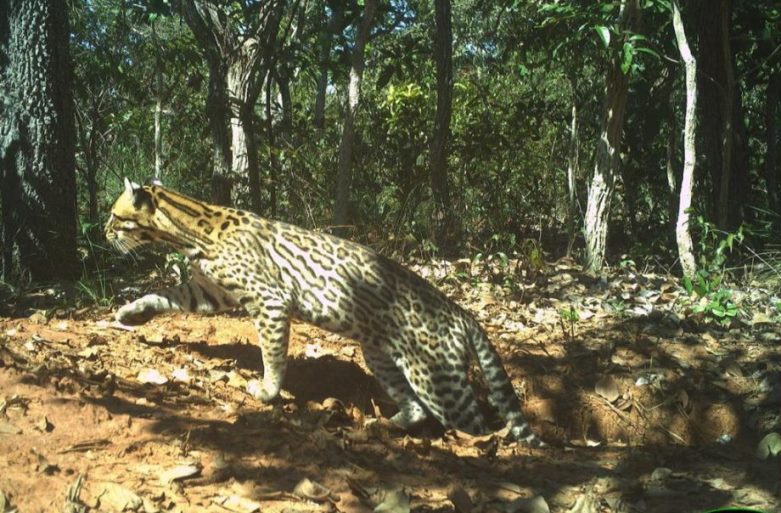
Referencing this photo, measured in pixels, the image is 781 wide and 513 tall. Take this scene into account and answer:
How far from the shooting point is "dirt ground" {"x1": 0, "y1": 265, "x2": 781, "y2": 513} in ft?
14.1

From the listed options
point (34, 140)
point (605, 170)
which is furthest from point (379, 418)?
point (605, 170)

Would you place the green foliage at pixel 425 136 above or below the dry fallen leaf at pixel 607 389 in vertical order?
above

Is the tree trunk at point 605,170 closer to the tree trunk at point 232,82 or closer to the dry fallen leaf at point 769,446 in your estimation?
the dry fallen leaf at point 769,446

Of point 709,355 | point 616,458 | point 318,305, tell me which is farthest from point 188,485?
point 709,355

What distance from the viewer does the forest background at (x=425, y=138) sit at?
28.4 feet

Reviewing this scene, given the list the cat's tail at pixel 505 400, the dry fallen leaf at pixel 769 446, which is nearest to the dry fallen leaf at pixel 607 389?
the cat's tail at pixel 505 400

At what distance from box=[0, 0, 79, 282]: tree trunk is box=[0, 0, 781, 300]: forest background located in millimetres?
Answer: 19

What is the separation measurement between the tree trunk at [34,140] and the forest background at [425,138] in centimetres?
2

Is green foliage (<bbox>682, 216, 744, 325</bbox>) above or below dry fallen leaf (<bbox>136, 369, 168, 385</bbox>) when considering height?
above

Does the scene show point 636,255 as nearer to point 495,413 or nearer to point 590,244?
point 590,244

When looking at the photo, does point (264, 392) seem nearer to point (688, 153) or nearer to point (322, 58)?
point (688, 153)

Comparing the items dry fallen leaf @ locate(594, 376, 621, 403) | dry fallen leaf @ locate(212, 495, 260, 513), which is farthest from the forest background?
dry fallen leaf @ locate(212, 495, 260, 513)

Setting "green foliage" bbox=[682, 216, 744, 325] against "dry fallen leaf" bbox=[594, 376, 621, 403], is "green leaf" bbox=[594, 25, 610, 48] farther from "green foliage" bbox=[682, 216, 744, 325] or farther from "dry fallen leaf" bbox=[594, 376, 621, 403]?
"dry fallen leaf" bbox=[594, 376, 621, 403]

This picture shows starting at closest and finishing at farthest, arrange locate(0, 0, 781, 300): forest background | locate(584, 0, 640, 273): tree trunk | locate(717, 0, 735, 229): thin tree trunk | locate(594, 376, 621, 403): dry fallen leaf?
locate(594, 376, 621, 403): dry fallen leaf
locate(0, 0, 781, 300): forest background
locate(584, 0, 640, 273): tree trunk
locate(717, 0, 735, 229): thin tree trunk
